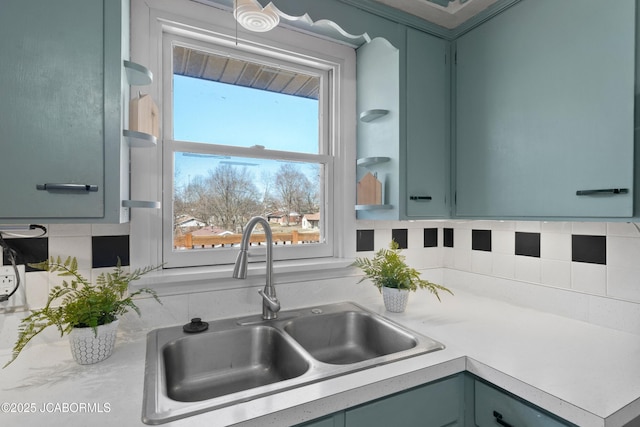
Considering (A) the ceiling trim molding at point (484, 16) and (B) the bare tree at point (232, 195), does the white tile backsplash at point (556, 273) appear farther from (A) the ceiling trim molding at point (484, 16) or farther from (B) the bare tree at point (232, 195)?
(B) the bare tree at point (232, 195)

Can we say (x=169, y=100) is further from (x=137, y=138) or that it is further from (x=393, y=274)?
(x=393, y=274)

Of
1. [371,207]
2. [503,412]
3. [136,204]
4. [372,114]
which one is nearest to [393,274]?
[371,207]

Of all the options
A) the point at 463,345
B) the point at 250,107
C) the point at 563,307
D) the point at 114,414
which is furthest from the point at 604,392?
the point at 250,107

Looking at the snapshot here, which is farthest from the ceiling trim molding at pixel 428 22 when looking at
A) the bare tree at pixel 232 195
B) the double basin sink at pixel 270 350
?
the double basin sink at pixel 270 350

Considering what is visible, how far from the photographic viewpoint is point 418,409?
96cm

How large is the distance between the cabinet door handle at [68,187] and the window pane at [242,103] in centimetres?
57

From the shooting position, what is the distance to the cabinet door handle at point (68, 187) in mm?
893

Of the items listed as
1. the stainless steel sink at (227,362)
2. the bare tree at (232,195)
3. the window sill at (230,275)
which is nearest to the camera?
the stainless steel sink at (227,362)

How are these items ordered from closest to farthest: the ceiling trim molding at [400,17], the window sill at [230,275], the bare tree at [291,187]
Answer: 1. the window sill at [230,275]
2. the ceiling trim molding at [400,17]
3. the bare tree at [291,187]

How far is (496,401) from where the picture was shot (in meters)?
0.98

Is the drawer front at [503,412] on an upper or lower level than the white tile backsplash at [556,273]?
lower

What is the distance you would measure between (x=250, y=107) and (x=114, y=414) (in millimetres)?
1315

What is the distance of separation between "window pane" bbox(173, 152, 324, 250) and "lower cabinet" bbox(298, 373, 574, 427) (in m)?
0.91

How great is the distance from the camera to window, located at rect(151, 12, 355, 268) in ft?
4.75
